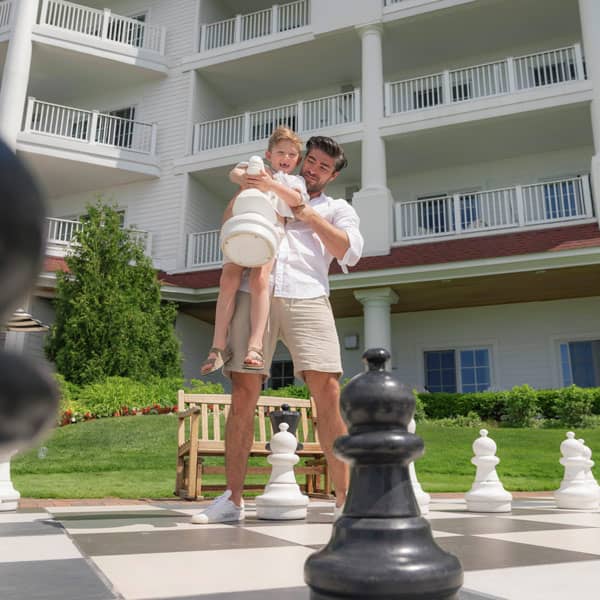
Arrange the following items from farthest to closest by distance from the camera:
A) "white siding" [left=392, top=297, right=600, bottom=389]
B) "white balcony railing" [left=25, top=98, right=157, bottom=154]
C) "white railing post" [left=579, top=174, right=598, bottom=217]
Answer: "white balcony railing" [left=25, top=98, right=157, bottom=154] < "white siding" [left=392, top=297, right=600, bottom=389] < "white railing post" [left=579, top=174, right=598, bottom=217]

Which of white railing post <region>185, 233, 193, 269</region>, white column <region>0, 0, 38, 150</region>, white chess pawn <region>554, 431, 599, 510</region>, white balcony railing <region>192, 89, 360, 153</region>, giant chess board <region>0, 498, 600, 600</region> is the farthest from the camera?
white railing post <region>185, 233, 193, 269</region>

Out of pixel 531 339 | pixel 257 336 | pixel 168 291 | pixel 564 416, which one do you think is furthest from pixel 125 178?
pixel 257 336

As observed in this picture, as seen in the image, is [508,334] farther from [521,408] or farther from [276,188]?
[276,188]

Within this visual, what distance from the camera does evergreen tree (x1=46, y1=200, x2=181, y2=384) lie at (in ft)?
37.0

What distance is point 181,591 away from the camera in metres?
1.23

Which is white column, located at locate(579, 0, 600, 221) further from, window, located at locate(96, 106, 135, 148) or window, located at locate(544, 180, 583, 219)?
window, located at locate(96, 106, 135, 148)

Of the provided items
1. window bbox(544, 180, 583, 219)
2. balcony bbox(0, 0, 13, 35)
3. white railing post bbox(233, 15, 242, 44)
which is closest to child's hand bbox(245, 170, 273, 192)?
window bbox(544, 180, 583, 219)

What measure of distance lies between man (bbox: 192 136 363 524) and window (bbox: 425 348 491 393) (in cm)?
1177

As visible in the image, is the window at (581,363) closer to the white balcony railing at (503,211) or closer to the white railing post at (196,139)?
the white balcony railing at (503,211)

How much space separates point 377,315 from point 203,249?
5355mm

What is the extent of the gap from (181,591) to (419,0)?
15.4m

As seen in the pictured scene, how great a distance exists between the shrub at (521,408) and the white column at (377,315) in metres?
2.74

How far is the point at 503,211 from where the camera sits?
13.8 m

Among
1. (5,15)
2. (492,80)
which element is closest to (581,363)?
(492,80)
